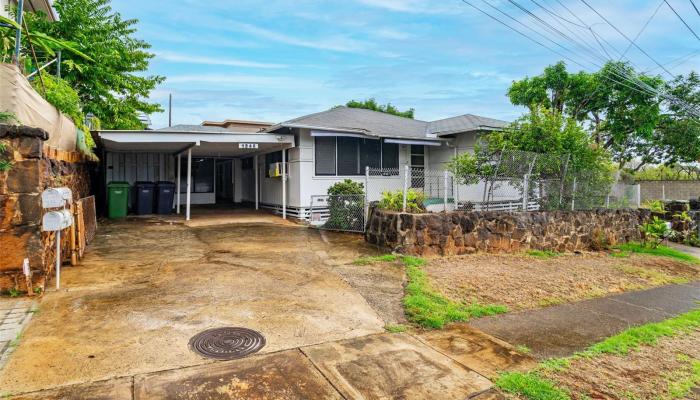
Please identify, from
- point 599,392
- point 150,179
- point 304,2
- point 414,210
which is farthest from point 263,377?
point 150,179

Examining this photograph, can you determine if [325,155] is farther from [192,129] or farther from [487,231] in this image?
[192,129]

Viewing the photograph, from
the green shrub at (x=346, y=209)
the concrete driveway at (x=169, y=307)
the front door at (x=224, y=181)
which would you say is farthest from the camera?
the front door at (x=224, y=181)

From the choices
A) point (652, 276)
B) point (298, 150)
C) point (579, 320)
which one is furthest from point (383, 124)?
point (579, 320)

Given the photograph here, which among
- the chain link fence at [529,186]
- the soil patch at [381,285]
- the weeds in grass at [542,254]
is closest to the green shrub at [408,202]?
the chain link fence at [529,186]

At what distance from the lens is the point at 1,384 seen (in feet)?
9.14

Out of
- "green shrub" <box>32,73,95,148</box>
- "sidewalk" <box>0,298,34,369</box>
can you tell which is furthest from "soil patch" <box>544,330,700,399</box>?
"green shrub" <box>32,73,95,148</box>

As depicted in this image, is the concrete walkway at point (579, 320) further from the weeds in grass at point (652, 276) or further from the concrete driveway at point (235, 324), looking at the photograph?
the weeds in grass at point (652, 276)

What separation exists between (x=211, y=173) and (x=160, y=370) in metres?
16.1

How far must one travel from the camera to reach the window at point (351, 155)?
12.7 meters

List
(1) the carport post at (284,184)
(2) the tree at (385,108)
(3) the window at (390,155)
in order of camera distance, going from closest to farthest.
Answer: (1) the carport post at (284,184) → (3) the window at (390,155) → (2) the tree at (385,108)

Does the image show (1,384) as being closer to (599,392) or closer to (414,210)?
(599,392)

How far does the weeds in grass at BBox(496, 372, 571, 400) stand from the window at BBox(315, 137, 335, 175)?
9.98m

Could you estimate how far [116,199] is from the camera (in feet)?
40.9

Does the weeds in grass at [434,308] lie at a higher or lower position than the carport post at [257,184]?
lower
